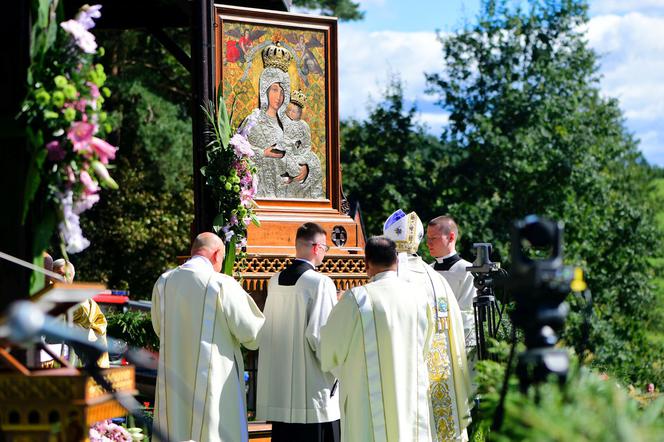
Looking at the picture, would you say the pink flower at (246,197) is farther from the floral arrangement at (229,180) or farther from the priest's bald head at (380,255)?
the priest's bald head at (380,255)

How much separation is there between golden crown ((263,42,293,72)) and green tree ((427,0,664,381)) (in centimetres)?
1785

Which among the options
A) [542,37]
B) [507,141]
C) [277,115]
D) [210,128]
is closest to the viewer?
[210,128]

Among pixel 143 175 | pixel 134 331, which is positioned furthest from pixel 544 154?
pixel 134 331

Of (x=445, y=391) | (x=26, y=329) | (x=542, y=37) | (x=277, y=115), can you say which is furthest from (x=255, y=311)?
(x=542, y=37)

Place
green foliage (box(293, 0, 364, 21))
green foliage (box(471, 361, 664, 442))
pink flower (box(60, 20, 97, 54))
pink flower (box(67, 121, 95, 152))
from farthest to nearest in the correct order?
green foliage (box(293, 0, 364, 21)) < pink flower (box(60, 20, 97, 54)) < pink flower (box(67, 121, 95, 152)) < green foliage (box(471, 361, 664, 442))

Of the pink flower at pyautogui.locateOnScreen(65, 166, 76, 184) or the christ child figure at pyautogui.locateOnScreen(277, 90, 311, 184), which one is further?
the christ child figure at pyautogui.locateOnScreen(277, 90, 311, 184)

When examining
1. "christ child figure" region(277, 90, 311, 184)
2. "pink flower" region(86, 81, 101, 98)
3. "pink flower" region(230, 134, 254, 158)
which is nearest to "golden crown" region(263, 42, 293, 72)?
"christ child figure" region(277, 90, 311, 184)

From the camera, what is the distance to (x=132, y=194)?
25641mm

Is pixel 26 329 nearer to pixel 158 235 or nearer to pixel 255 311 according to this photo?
pixel 255 311

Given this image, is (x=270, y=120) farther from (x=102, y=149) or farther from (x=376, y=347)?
(x=102, y=149)

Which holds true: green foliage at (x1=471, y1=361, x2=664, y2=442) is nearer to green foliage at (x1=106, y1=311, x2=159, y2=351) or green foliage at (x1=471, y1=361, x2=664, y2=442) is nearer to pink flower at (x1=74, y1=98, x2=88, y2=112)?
pink flower at (x1=74, y1=98, x2=88, y2=112)

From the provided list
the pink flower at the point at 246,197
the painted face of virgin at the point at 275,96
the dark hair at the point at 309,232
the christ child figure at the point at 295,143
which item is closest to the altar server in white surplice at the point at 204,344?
the dark hair at the point at 309,232

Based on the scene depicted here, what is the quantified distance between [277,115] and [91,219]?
16.4m

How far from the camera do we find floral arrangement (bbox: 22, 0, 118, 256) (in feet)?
14.4
